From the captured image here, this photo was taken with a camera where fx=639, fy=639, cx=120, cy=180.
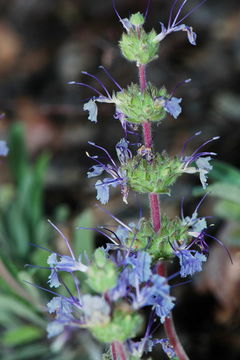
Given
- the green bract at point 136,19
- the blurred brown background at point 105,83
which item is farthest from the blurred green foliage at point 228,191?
the green bract at point 136,19

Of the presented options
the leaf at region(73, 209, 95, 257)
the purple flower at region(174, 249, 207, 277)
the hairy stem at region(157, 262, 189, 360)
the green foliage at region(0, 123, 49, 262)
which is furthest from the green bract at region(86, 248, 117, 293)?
the green foliage at region(0, 123, 49, 262)

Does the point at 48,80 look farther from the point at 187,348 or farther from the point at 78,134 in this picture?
the point at 187,348

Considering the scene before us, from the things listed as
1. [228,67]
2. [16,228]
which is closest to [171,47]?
[228,67]

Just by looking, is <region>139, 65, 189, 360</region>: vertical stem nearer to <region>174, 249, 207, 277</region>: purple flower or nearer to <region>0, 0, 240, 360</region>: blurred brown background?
<region>174, 249, 207, 277</region>: purple flower

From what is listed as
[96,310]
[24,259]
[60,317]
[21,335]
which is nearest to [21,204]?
[24,259]

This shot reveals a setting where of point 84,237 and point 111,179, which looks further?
point 84,237

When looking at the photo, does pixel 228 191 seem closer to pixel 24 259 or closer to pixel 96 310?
pixel 24 259

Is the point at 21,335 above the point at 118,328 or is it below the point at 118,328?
below
